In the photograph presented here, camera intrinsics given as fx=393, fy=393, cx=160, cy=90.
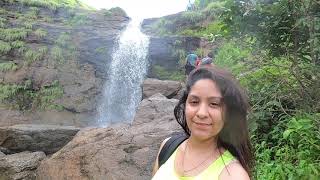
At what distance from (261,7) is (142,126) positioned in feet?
10.6

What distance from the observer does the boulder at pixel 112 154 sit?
590 centimetres

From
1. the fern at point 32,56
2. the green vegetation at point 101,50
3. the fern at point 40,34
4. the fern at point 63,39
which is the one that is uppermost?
the fern at point 40,34

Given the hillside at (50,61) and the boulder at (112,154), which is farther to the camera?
the hillside at (50,61)

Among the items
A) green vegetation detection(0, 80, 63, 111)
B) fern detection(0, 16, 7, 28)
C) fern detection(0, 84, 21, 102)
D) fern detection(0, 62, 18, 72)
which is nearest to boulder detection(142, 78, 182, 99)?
green vegetation detection(0, 80, 63, 111)

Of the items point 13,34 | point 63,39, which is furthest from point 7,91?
point 63,39

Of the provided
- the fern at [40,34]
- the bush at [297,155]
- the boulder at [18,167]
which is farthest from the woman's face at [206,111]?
the fern at [40,34]

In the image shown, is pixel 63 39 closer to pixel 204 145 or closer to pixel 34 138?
pixel 34 138

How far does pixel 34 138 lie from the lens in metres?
9.91

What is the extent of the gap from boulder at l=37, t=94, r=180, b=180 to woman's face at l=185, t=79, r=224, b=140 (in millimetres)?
4074

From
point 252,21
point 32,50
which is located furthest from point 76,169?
point 32,50

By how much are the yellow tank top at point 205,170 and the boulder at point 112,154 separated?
157 inches

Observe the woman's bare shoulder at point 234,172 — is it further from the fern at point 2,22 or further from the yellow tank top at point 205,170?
the fern at point 2,22

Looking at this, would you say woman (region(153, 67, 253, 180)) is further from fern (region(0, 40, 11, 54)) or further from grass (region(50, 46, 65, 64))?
fern (region(0, 40, 11, 54))

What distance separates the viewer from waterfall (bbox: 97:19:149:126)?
15.5 metres
